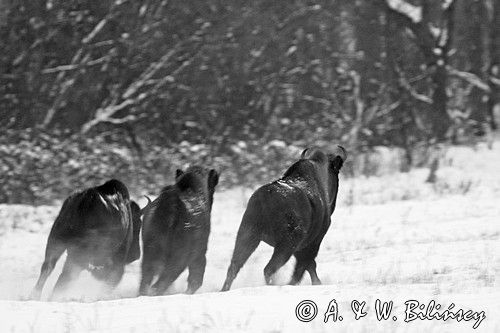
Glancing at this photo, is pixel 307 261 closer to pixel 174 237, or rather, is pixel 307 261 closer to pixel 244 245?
pixel 244 245

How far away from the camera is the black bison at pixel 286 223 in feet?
26.2

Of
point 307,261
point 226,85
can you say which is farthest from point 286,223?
point 226,85

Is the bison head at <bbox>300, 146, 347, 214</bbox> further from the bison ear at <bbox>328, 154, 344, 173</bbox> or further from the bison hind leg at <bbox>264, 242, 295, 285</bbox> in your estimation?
the bison hind leg at <bbox>264, 242, 295, 285</bbox>

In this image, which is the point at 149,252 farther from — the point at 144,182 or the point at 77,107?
the point at 77,107

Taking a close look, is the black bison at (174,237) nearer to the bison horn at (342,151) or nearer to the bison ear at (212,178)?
the bison ear at (212,178)

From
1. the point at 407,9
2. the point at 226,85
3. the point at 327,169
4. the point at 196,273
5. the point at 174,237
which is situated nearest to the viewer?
the point at 174,237

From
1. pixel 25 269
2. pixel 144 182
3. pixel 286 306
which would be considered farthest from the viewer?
pixel 144 182

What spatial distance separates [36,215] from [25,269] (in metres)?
3.99

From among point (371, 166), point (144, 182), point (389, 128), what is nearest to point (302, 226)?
point (144, 182)

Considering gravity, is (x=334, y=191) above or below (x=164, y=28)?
above

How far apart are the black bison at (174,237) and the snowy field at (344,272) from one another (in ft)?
1.56

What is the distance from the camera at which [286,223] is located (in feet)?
26.2

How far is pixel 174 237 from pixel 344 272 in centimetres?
218

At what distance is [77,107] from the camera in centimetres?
2273
